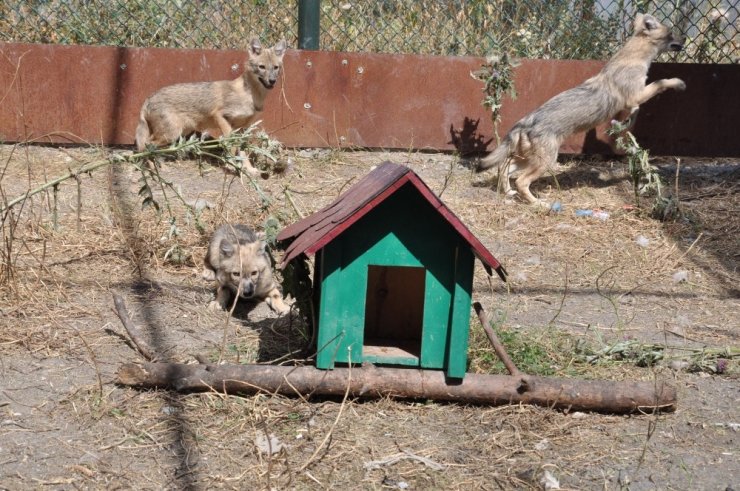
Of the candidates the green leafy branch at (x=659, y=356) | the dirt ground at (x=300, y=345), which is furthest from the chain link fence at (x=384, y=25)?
the green leafy branch at (x=659, y=356)

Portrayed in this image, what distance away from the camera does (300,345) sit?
17.1 feet

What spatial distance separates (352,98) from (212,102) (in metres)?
1.46

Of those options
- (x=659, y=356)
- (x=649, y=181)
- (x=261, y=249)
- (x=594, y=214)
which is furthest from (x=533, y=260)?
(x=261, y=249)

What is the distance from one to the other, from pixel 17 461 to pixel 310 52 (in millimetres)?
6259

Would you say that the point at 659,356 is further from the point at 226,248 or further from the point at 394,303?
the point at 226,248

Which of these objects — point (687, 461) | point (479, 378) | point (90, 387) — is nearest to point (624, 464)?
point (687, 461)

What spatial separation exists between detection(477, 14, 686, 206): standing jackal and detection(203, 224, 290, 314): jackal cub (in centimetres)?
332

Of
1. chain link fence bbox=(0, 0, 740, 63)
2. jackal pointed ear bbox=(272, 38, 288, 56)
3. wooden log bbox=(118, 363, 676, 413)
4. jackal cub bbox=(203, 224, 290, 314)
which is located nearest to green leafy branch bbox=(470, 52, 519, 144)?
chain link fence bbox=(0, 0, 740, 63)

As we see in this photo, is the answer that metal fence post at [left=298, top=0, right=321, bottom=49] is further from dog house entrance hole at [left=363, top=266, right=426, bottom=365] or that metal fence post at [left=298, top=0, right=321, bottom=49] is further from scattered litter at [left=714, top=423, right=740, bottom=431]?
scattered litter at [left=714, top=423, right=740, bottom=431]

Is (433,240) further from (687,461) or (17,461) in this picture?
(17,461)

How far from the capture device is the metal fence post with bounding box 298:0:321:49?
9.39m

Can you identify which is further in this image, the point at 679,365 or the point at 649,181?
the point at 649,181

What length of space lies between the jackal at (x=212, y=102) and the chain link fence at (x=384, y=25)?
64cm

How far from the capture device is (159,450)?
404cm
